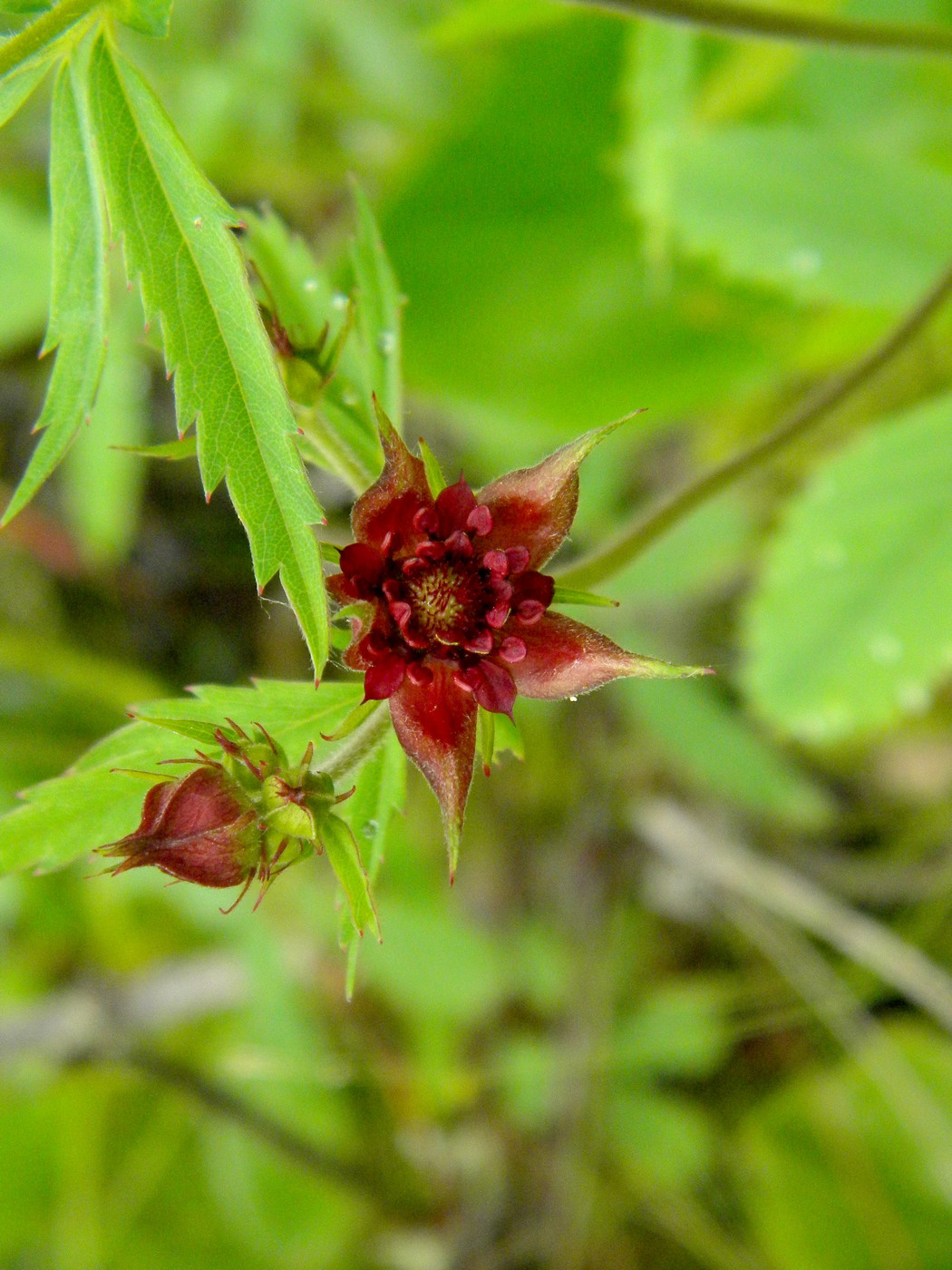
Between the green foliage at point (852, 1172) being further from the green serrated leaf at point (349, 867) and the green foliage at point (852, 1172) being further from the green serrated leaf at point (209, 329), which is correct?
the green serrated leaf at point (209, 329)

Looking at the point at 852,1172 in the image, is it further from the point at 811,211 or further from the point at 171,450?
the point at 171,450

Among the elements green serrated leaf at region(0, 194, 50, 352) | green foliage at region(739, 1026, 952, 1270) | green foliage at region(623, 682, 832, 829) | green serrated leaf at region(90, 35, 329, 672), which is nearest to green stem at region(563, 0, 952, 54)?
green serrated leaf at region(90, 35, 329, 672)

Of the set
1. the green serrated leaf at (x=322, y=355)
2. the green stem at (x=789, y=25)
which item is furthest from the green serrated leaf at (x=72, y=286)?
the green stem at (x=789, y=25)

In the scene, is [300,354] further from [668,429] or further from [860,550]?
[668,429]

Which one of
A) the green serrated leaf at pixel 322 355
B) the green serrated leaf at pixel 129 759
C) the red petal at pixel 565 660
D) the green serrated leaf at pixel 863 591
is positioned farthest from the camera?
the green serrated leaf at pixel 863 591

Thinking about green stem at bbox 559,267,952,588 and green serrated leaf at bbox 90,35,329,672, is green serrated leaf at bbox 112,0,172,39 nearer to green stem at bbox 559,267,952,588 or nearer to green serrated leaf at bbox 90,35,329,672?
green serrated leaf at bbox 90,35,329,672
